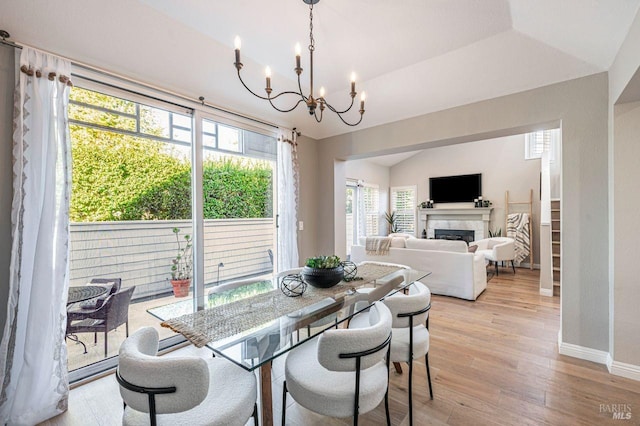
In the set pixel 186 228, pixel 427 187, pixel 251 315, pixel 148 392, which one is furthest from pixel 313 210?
pixel 427 187

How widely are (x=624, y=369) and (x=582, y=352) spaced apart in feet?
0.94

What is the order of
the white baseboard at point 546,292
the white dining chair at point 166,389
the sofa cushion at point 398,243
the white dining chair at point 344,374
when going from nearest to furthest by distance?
the white dining chair at point 166,389
the white dining chair at point 344,374
the white baseboard at point 546,292
the sofa cushion at point 398,243

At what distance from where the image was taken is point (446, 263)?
14.0 feet

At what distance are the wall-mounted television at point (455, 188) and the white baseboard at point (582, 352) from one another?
547 cm

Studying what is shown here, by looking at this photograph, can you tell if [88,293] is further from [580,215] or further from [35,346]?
[580,215]

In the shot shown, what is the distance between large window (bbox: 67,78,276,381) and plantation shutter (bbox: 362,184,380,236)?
4912mm

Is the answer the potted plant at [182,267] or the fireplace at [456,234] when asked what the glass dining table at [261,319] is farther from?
the fireplace at [456,234]

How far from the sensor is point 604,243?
236cm

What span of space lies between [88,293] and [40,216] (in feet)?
2.20

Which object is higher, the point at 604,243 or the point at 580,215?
the point at 580,215

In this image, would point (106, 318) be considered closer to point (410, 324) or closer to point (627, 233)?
point (410, 324)

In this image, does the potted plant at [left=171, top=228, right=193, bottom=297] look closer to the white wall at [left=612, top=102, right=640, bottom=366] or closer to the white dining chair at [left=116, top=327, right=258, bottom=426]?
the white dining chair at [left=116, top=327, right=258, bottom=426]

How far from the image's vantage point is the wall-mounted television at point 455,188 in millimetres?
7430

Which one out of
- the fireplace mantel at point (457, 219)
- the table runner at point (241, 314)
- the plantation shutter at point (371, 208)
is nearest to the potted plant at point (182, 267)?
the table runner at point (241, 314)
